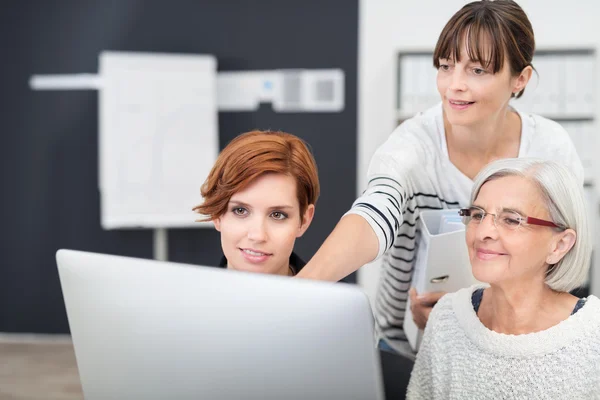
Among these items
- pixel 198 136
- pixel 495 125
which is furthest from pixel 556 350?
pixel 198 136

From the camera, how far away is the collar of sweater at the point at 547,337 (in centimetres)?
118

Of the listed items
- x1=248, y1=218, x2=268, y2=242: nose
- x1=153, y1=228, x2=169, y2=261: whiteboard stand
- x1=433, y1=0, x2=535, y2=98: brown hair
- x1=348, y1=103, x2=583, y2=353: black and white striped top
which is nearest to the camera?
x1=248, y1=218, x2=268, y2=242: nose

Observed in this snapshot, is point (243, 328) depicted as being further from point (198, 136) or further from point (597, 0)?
point (597, 0)

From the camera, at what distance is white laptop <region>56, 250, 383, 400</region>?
0.69 meters

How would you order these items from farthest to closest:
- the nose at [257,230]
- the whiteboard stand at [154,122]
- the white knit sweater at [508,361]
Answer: the whiteboard stand at [154,122]
the nose at [257,230]
the white knit sweater at [508,361]

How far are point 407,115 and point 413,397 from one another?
9.53ft

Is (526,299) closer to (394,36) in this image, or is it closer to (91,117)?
(394,36)

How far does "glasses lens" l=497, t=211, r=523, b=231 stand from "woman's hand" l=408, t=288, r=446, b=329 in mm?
392

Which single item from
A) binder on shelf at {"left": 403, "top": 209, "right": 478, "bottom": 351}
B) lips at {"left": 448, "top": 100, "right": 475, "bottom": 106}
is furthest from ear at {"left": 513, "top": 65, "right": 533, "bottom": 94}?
binder on shelf at {"left": 403, "top": 209, "right": 478, "bottom": 351}

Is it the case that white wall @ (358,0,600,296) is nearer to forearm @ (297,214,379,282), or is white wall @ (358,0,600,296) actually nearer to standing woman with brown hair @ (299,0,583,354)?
standing woman with brown hair @ (299,0,583,354)

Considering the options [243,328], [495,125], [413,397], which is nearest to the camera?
[243,328]

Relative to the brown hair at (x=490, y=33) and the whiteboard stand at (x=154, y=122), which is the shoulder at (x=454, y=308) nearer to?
the brown hair at (x=490, y=33)

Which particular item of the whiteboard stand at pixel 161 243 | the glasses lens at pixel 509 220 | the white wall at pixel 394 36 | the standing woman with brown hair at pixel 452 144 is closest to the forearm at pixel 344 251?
the standing woman with brown hair at pixel 452 144

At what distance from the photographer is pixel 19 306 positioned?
462 centimetres
